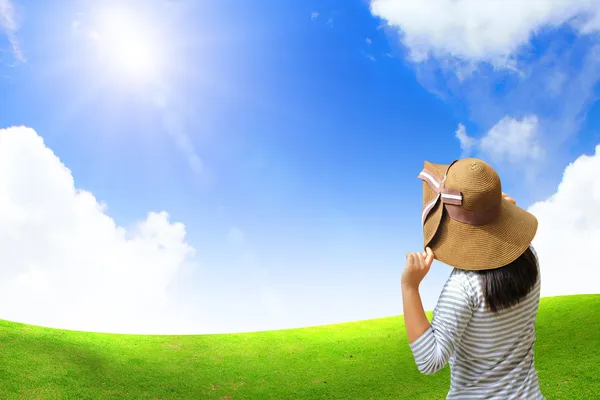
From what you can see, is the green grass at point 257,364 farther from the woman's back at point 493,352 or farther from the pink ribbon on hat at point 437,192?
the pink ribbon on hat at point 437,192

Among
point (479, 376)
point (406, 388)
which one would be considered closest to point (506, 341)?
point (479, 376)

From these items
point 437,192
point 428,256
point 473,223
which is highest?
point 437,192

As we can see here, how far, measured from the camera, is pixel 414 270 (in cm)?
194

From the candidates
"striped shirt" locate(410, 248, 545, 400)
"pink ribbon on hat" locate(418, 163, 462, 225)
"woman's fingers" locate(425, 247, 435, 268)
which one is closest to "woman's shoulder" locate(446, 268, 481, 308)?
"striped shirt" locate(410, 248, 545, 400)

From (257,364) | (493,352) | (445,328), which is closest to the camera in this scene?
(445,328)

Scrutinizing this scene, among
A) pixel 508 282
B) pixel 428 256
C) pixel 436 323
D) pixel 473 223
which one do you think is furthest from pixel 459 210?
pixel 436 323

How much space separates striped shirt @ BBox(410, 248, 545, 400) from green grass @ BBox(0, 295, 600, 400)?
617cm

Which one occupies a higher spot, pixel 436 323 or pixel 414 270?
pixel 414 270

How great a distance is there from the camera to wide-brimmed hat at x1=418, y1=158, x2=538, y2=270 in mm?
1981

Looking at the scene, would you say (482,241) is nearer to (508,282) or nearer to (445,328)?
(508,282)

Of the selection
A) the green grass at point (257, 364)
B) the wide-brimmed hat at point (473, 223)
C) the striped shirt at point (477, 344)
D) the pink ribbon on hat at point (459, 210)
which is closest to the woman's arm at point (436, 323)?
the striped shirt at point (477, 344)

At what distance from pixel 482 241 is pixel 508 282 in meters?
0.19

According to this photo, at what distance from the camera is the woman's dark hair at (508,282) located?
1963 mm

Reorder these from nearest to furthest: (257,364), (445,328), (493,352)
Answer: (445,328)
(493,352)
(257,364)
